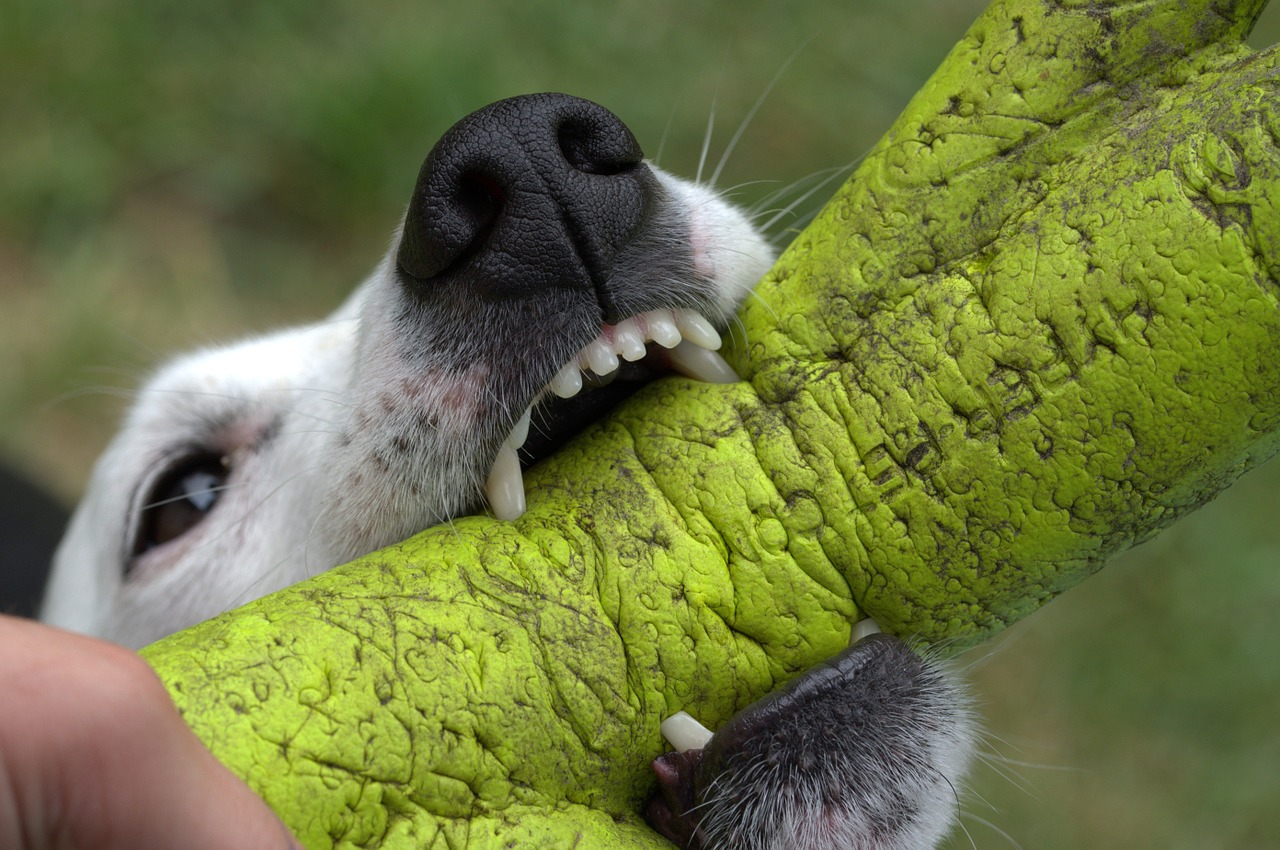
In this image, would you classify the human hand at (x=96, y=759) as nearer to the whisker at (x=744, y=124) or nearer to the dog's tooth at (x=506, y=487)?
the dog's tooth at (x=506, y=487)

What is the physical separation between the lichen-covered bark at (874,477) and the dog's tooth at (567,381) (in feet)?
0.33

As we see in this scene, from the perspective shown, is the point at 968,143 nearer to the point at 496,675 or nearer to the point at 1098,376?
the point at 1098,376

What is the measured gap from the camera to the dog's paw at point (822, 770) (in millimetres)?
1324

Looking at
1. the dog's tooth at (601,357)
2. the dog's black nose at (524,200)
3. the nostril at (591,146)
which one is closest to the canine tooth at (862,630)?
the dog's tooth at (601,357)

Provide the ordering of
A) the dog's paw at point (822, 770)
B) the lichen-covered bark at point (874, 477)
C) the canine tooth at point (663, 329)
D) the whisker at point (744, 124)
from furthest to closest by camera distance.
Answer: the whisker at point (744, 124) → the canine tooth at point (663, 329) → the dog's paw at point (822, 770) → the lichen-covered bark at point (874, 477)

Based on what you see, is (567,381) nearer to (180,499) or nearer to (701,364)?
(701,364)

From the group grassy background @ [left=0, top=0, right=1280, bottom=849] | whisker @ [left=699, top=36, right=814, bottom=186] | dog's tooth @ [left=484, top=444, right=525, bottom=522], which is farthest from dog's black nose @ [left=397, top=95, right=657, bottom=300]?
grassy background @ [left=0, top=0, right=1280, bottom=849]

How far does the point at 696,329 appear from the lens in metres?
1.57

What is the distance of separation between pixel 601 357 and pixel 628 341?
0.05 metres

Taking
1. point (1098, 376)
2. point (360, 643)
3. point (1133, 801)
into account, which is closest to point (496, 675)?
point (360, 643)

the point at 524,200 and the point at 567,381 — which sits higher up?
the point at 524,200

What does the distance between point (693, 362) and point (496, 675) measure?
587 mm

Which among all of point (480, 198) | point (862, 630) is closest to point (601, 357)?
point (480, 198)

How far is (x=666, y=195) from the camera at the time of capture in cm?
169
